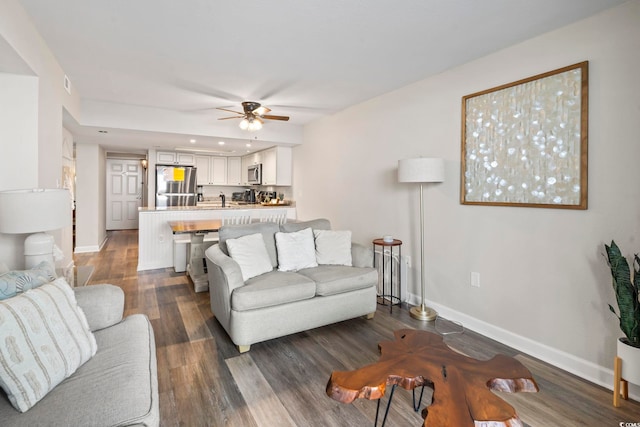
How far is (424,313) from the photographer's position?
3.22 metres

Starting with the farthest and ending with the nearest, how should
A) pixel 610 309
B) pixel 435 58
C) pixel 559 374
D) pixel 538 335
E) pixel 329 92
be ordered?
pixel 329 92, pixel 435 58, pixel 538 335, pixel 559 374, pixel 610 309

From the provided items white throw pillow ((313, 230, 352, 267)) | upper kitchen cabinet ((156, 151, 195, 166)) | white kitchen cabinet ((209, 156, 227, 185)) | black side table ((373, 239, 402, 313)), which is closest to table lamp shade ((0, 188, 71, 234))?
white throw pillow ((313, 230, 352, 267))

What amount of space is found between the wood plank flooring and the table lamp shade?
4.10ft

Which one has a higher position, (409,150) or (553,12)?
(553,12)

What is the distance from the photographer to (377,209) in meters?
4.09

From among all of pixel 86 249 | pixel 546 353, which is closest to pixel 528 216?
pixel 546 353

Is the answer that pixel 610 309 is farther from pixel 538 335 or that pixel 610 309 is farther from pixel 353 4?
pixel 353 4

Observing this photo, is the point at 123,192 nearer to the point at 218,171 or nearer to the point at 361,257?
the point at 218,171

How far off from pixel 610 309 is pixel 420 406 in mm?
1366

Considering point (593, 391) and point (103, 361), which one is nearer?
point (103, 361)

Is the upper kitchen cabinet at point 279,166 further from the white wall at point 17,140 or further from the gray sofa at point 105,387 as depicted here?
the gray sofa at point 105,387

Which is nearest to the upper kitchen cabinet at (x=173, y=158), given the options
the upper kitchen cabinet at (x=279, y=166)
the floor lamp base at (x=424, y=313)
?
the upper kitchen cabinet at (x=279, y=166)

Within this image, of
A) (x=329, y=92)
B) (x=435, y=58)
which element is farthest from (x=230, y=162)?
(x=435, y=58)

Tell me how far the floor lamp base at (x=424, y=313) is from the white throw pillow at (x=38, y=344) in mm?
2680
